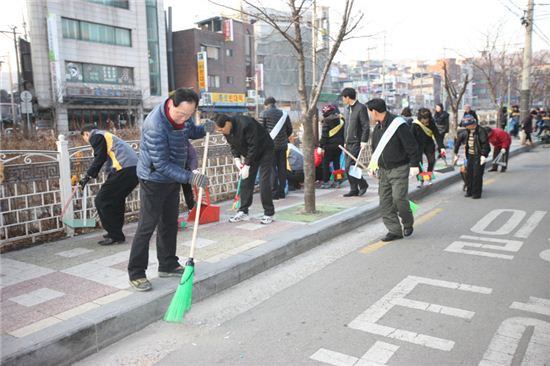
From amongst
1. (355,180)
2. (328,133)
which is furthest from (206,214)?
(328,133)

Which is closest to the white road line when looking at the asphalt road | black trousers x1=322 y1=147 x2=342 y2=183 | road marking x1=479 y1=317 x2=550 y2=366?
the asphalt road

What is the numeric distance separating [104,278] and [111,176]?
1518mm

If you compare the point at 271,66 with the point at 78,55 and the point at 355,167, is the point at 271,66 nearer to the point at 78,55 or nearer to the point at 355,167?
the point at 78,55

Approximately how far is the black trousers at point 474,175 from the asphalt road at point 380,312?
267 cm

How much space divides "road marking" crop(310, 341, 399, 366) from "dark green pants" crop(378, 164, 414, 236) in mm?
2955

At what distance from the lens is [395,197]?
5.93m

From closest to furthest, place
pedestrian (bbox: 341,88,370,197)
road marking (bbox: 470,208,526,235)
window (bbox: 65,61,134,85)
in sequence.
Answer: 1. road marking (bbox: 470,208,526,235)
2. pedestrian (bbox: 341,88,370,197)
3. window (bbox: 65,61,134,85)

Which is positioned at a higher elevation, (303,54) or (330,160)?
(303,54)

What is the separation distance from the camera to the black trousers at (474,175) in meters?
8.72

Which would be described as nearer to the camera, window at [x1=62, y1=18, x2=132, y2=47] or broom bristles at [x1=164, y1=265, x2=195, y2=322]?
broom bristles at [x1=164, y1=265, x2=195, y2=322]

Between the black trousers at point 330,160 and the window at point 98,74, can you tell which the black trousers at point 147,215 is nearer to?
the black trousers at point 330,160

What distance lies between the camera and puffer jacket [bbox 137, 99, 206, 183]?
155 inches

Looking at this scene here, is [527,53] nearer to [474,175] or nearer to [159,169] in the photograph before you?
[474,175]

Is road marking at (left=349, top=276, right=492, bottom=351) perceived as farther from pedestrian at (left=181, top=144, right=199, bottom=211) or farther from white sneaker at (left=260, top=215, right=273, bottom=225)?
pedestrian at (left=181, top=144, right=199, bottom=211)
